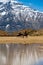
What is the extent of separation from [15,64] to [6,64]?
879 millimetres

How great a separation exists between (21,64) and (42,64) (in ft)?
6.82

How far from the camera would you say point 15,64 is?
950 inches

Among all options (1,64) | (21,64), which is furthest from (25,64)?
(1,64)

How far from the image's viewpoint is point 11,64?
24203 millimetres

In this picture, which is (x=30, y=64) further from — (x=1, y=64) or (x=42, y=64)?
(x=1, y=64)

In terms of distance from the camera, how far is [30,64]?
80.3 ft

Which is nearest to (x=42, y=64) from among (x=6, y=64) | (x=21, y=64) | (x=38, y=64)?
(x=38, y=64)

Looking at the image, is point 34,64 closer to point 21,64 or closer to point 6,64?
point 21,64

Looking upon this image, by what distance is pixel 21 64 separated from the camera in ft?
79.7

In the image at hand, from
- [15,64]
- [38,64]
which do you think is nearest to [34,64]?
[38,64]

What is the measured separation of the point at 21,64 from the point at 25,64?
1.54 ft

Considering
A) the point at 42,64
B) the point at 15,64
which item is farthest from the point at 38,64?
the point at 15,64

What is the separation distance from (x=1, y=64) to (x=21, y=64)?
6.46 ft

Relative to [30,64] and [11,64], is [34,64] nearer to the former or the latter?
[30,64]
